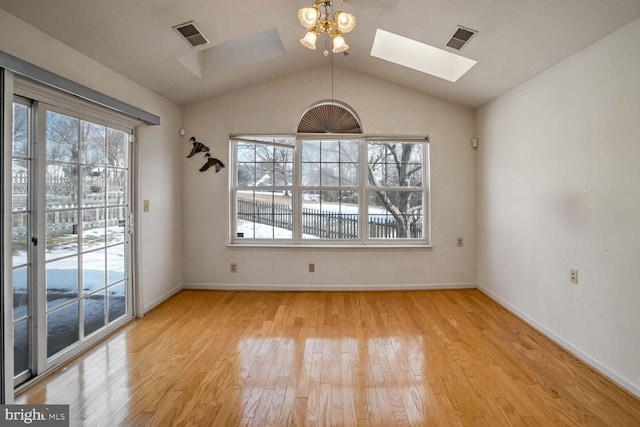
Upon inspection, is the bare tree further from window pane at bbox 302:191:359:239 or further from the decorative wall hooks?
the decorative wall hooks

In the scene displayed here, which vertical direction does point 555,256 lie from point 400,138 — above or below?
below

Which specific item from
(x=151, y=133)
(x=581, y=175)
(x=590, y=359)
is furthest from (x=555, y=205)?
(x=151, y=133)

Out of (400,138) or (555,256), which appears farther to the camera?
(400,138)

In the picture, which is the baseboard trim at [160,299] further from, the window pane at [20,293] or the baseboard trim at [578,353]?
the baseboard trim at [578,353]

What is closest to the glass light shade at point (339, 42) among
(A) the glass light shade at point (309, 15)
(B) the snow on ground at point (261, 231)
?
(A) the glass light shade at point (309, 15)

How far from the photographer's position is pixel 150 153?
10.7 ft

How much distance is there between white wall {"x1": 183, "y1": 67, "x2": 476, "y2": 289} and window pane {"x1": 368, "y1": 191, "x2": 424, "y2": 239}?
212 mm

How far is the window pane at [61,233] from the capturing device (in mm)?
2166

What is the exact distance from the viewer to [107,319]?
2742 millimetres

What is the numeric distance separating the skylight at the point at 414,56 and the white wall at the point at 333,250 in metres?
0.51

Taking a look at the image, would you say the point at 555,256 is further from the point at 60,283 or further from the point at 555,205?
the point at 60,283

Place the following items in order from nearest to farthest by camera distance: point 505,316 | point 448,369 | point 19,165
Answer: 1. point 19,165
2. point 448,369
3. point 505,316

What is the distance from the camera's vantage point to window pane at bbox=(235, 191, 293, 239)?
4008mm

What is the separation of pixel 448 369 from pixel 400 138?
2.73 metres
